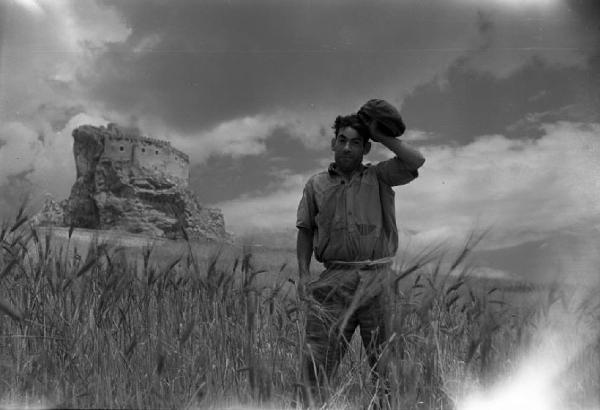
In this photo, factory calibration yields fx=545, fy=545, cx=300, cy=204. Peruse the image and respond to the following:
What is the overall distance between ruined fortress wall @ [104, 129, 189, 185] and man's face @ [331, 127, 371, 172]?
26.7 metres

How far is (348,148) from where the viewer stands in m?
2.01

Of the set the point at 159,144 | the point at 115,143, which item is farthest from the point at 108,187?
the point at 159,144

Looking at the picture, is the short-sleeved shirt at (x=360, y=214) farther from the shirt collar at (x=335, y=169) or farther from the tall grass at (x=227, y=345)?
the tall grass at (x=227, y=345)

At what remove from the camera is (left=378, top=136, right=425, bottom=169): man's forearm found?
1.88 m

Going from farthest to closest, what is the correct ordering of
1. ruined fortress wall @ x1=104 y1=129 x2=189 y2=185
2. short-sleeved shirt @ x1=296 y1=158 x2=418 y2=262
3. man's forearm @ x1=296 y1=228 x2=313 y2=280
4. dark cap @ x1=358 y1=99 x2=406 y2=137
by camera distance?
1. ruined fortress wall @ x1=104 y1=129 x2=189 y2=185
2. man's forearm @ x1=296 y1=228 x2=313 y2=280
3. short-sleeved shirt @ x1=296 y1=158 x2=418 y2=262
4. dark cap @ x1=358 y1=99 x2=406 y2=137

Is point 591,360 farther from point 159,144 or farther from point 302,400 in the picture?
point 159,144

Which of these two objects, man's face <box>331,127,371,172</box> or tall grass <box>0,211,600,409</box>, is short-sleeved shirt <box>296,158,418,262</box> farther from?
tall grass <box>0,211,600,409</box>

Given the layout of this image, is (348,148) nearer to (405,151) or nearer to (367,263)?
(405,151)

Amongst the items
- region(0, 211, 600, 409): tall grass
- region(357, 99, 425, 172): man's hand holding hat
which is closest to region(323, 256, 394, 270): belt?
region(0, 211, 600, 409): tall grass

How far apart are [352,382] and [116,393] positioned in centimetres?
76

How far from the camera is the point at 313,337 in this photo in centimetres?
194

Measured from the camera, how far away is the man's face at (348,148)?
79.1 inches

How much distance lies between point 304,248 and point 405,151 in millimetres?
552

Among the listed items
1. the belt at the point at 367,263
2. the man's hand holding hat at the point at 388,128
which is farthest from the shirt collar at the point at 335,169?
the belt at the point at 367,263
